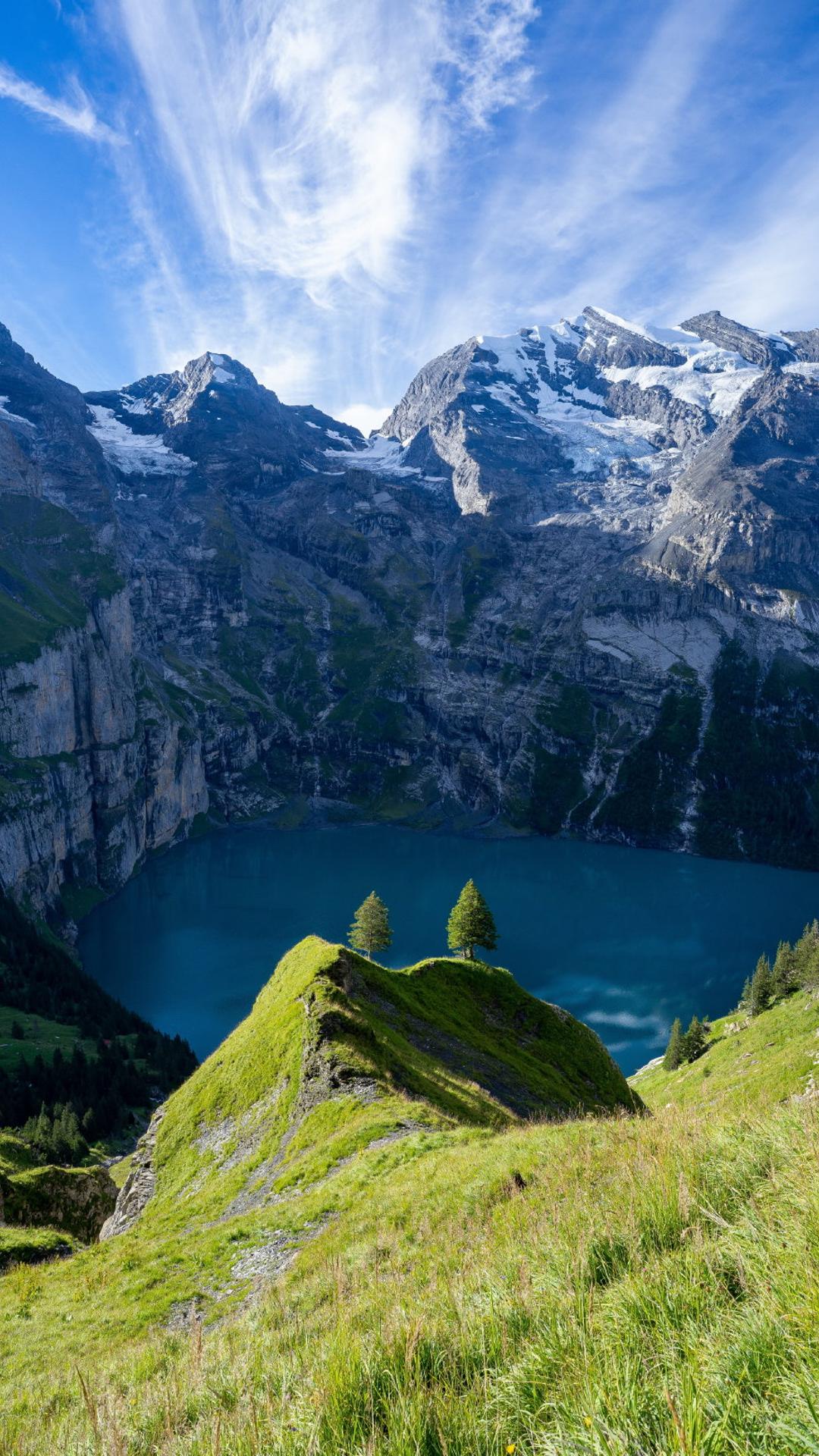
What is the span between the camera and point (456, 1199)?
12023 millimetres

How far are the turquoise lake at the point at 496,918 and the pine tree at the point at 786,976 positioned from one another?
2070cm

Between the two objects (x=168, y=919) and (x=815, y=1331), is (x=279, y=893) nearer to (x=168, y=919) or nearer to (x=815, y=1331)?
(x=168, y=919)

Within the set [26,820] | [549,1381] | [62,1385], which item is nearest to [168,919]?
[26,820]

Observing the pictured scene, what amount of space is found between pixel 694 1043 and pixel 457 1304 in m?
72.9

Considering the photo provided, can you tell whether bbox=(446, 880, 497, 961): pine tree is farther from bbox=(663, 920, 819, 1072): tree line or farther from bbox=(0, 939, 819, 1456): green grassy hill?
bbox=(0, 939, 819, 1456): green grassy hill

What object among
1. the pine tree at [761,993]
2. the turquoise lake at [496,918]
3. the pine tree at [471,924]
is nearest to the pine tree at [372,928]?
the pine tree at [471,924]

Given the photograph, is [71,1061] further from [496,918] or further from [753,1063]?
[496,918]

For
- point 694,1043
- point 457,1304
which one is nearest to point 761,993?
point 694,1043

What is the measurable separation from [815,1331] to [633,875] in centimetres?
17832

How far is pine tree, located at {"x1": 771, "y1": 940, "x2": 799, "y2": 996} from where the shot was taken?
6744cm

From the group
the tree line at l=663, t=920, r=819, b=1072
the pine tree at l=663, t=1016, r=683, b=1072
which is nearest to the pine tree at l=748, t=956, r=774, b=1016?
the tree line at l=663, t=920, r=819, b=1072

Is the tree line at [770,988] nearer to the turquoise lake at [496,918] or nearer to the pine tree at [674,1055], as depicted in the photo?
the pine tree at [674,1055]

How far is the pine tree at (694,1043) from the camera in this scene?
66188 mm

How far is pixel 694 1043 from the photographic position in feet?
220
